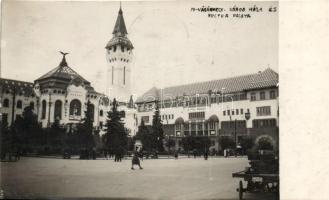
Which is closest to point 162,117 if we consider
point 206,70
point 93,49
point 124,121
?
point 124,121

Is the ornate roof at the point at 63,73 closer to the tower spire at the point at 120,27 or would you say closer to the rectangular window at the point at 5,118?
the rectangular window at the point at 5,118

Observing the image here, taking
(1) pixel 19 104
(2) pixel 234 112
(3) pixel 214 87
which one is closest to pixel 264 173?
(2) pixel 234 112

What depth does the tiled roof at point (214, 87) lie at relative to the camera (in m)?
6.27

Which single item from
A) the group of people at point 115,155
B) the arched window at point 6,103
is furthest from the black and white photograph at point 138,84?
the group of people at point 115,155

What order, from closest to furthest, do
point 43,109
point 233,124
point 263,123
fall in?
point 263,123
point 233,124
point 43,109

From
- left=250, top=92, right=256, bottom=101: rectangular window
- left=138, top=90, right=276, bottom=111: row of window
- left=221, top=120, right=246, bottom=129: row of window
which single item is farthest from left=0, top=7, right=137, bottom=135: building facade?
left=250, top=92, right=256, bottom=101: rectangular window

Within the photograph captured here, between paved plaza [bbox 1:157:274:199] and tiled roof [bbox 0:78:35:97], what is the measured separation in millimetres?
1007

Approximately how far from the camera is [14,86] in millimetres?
6133

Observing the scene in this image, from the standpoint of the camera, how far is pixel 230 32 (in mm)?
6102

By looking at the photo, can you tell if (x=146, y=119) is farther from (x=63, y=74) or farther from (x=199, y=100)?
(x=63, y=74)

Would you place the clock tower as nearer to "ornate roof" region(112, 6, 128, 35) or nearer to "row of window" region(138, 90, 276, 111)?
"ornate roof" region(112, 6, 128, 35)

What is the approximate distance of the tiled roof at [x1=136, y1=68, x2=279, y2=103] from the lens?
6.27m

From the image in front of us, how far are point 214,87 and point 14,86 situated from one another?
9.61 feet
